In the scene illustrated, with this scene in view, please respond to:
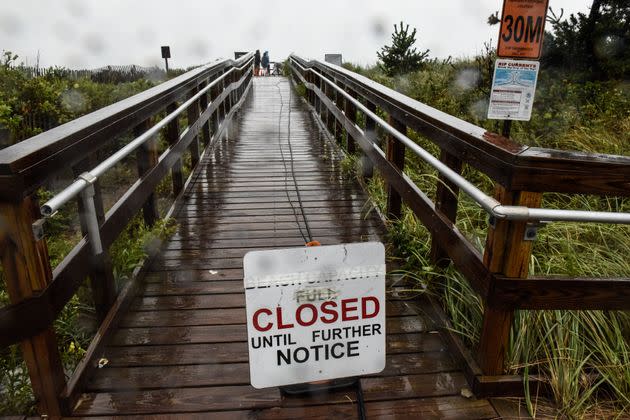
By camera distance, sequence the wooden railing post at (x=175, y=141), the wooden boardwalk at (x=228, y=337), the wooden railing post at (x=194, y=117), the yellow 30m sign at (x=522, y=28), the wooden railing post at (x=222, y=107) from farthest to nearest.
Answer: the wooden railing post at (x=222, y=107) → the wooden railing post at (x=194, y=117) → the yellow 30m sign at (x=522, y=28) → the wooden railing post at (x=175, y=141) → the wooden boardwalk at (x=228, y=337)

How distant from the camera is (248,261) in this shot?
1.77m

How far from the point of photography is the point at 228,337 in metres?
2.67

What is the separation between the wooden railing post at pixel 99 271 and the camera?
7.85 feet

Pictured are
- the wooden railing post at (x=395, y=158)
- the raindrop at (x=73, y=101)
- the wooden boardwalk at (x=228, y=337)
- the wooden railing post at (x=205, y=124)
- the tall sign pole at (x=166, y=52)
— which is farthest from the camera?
the tall sign pole at (x=166, y=52)

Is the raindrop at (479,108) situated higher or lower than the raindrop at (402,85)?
lower

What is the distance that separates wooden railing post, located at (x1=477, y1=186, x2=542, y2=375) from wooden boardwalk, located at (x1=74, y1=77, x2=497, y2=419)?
0.21m

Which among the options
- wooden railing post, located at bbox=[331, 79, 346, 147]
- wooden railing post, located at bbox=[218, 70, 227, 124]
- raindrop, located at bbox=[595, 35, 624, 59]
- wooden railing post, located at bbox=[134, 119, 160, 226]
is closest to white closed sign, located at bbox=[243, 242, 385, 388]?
wooden railing post, located at bbox=[134, 119, 160, 226]

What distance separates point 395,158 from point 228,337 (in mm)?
1934

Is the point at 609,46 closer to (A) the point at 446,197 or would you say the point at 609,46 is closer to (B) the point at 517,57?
(B) the point at 517,57

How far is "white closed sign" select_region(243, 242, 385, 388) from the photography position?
1794mm

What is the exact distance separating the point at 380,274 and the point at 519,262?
0.60 m

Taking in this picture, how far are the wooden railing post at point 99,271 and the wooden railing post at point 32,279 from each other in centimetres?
46

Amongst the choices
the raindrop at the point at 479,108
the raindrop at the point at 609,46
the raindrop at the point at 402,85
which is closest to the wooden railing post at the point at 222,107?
the raindrop at the point at 479,108

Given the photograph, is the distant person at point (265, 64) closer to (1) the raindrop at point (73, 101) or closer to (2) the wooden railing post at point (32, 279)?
(1) the raindrop at point (73, 101)
